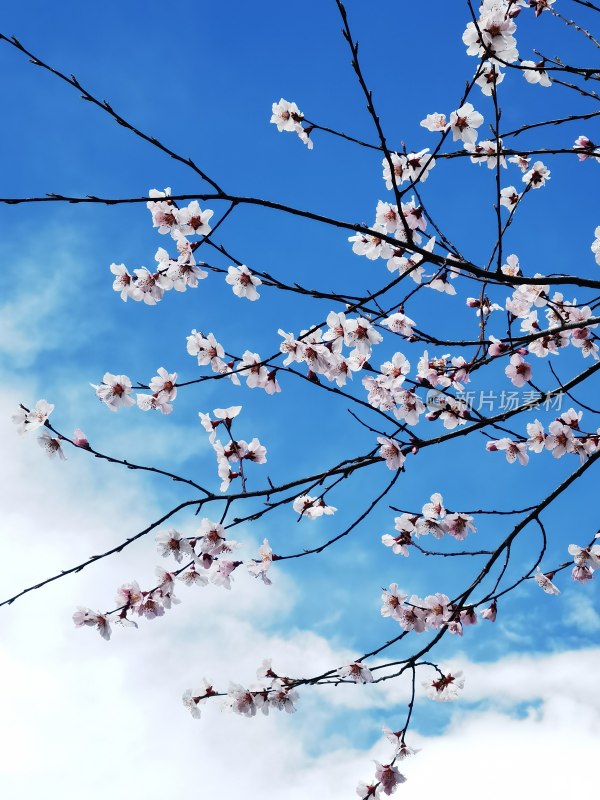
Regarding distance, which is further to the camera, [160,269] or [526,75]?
[526,75]

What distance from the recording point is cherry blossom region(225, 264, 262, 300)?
405 cm

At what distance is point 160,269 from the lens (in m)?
4.28

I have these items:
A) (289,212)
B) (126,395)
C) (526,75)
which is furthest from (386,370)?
(526,75)

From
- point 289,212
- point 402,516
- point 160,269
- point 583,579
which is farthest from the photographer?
point 583,579

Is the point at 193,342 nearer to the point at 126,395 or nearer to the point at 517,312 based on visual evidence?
the point at 126,395

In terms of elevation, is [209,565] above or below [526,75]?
below

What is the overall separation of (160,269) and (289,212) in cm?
115

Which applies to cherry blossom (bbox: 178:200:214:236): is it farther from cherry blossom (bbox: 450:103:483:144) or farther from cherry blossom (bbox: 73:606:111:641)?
cherry blossom (bbox: 73:606:111:641)

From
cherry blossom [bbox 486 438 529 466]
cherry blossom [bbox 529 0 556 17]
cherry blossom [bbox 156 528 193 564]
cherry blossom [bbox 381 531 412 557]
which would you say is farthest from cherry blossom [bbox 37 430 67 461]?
cherry blossom [bbox 529 0 556 17]

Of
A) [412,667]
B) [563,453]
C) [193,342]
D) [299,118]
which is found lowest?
[412,667]

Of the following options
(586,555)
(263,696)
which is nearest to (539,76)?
(586,555)

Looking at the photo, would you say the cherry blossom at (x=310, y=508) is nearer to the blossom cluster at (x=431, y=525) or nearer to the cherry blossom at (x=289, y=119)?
the blossom cluster at (x=431, y=525)

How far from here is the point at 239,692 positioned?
4461mm

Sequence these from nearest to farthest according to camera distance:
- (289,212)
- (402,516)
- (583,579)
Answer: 1. (289,212)
2. (402,516)
3. (583,579)
